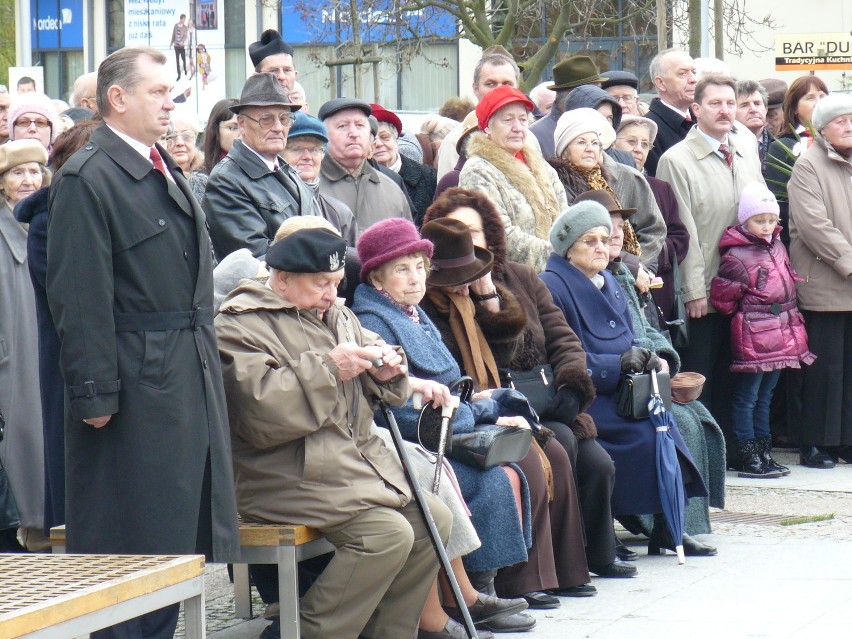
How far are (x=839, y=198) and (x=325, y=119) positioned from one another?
364cm

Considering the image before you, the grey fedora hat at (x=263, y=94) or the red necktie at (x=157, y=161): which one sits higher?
the grey fedora hat at (x=263, y=94)

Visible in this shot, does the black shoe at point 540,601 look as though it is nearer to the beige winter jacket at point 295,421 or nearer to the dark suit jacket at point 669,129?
the beige winter jacket at point 295,421

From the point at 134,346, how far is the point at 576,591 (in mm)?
2580

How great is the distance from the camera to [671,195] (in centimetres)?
891

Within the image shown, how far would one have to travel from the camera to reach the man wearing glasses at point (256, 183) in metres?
6.09

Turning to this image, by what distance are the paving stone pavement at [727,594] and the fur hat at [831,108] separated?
2.75 metres

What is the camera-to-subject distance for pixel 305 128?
703cm

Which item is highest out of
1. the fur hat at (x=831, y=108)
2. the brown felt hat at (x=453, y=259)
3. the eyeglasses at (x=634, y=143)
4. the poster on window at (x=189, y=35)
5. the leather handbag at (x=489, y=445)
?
the poster on window at (x=189, y=35)

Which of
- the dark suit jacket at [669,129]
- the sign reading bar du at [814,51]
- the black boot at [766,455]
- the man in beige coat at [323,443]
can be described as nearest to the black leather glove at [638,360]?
the man in beige coat at [323,443]

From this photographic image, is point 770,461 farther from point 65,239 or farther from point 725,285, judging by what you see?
point 65,239

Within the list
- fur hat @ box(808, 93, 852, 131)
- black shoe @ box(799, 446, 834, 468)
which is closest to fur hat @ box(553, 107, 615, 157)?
fur hat @ box(808, 93, 852, 131)

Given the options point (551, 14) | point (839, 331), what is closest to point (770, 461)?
point (839, 331)

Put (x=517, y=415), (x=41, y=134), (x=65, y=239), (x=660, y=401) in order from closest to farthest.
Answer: (x=65, y=239), (x=517, y=415), (x=660, y=401), (x=41, y=134)

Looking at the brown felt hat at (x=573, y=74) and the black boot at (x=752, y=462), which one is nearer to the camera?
the black boot at (x=752, y=462)
